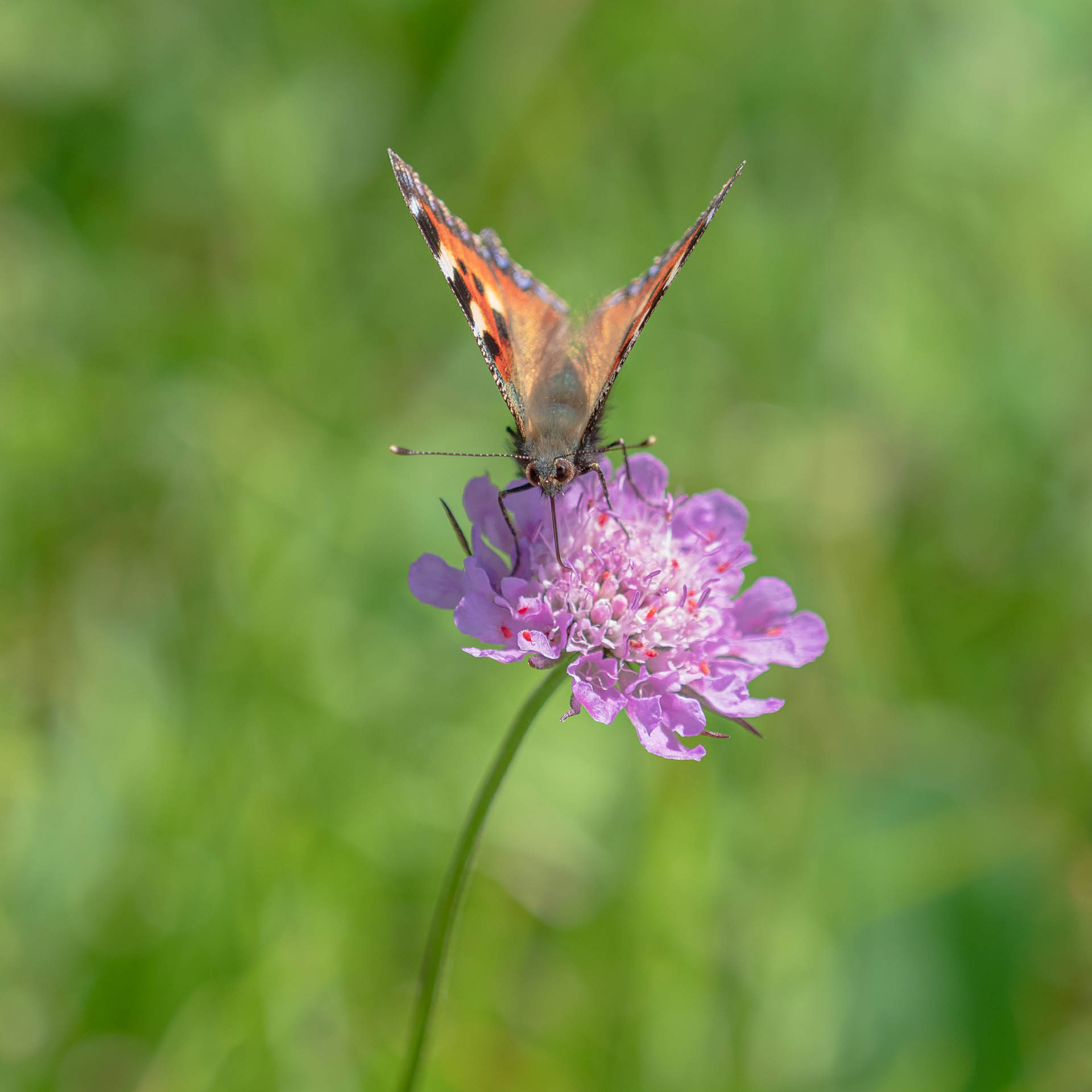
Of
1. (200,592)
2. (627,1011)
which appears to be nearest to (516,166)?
(200,592)

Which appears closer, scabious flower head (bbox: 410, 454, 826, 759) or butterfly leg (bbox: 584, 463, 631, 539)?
scabious flower head (bbox: 410, 454, 826, 759)

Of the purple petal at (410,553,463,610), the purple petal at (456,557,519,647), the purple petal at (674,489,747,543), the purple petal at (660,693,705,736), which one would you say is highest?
the purple petal at (674,489,747,543)

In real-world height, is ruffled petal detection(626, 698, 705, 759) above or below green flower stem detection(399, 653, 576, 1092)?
above

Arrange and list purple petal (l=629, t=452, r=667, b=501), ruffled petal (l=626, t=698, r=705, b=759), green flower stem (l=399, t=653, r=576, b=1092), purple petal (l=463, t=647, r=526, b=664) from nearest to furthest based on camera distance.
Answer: green flower stem (l=399, t=653, r=576, b=1092) → purple petal (l=463, t=647, r=526, b=664) → ruffled petal (l=626, t=698, r=705, b=759) → purple petal (l=629, t=452, r=667, b=501)

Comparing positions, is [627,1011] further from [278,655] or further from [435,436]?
[435,436]

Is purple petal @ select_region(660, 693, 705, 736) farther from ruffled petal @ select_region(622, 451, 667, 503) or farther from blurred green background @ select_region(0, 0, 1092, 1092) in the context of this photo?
blurred green background @ select_region(0, 0, 1092, 1092)

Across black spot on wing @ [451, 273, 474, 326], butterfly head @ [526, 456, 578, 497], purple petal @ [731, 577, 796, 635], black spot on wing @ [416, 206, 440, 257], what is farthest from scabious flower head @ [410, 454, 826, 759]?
black spot on wing @ [416, 206, 440, 257]

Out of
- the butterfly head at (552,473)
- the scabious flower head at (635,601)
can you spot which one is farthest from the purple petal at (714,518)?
the butterfly head at (552,473)
